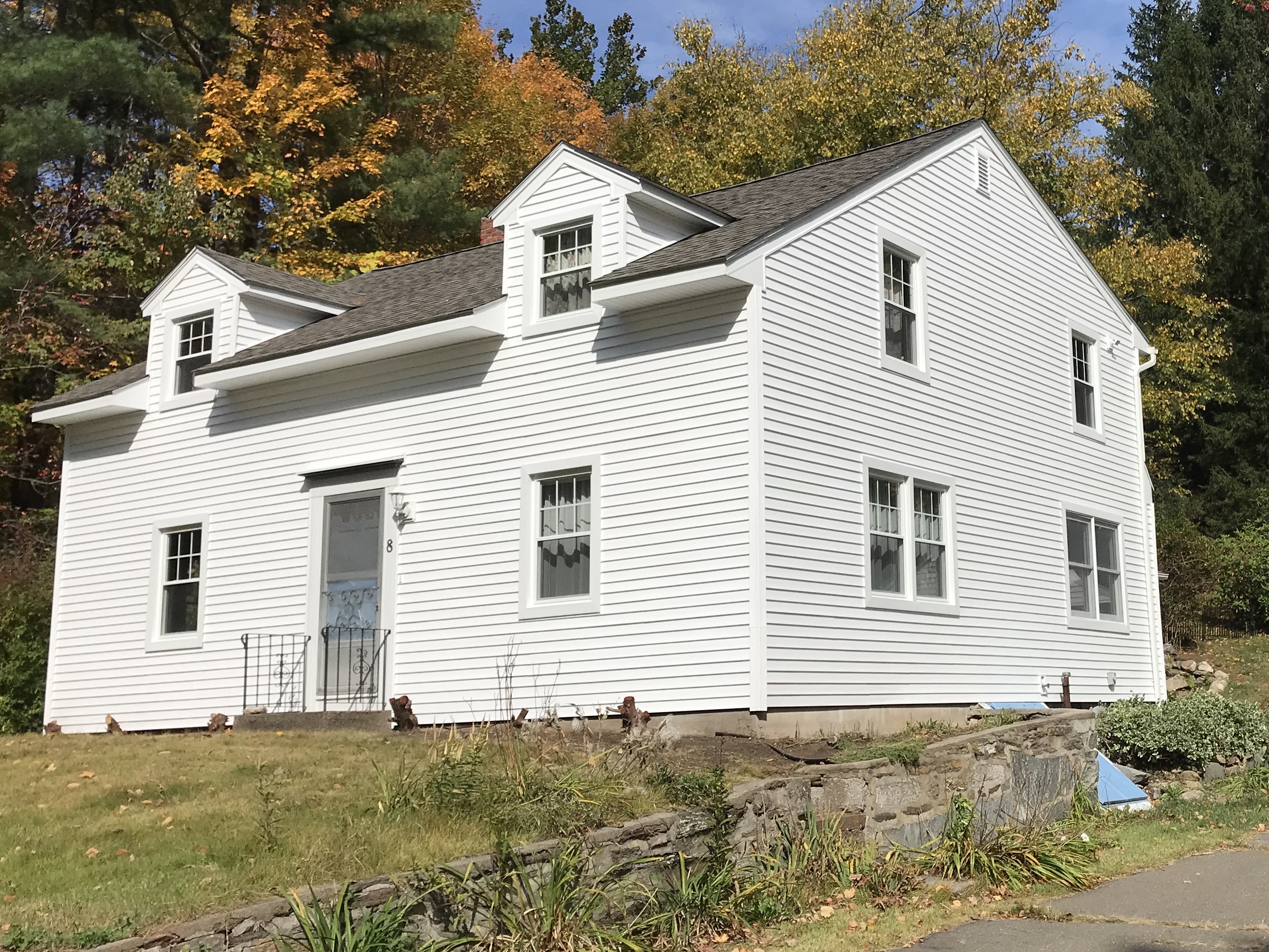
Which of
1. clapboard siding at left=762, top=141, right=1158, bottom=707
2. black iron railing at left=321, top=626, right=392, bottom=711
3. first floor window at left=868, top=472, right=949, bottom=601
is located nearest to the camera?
clapboard siding at left=762, top=141, right=1158, bottom=707

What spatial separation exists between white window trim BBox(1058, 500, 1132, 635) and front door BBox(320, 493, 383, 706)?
879 centimetres

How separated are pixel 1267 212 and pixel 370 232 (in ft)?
79.6

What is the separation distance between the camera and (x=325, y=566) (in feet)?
50.4

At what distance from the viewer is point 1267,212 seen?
3603cm

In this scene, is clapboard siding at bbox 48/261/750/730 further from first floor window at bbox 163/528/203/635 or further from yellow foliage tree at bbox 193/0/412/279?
yellow foliage tree at bbox 193/0/412/279

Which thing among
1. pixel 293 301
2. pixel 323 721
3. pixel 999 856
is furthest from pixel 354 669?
pixel 999 856

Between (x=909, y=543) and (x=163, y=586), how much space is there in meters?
9.55

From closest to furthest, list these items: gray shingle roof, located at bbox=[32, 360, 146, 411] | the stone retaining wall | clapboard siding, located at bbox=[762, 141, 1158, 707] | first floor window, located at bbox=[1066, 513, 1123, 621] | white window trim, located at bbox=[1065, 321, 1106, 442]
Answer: the stone retaining wall, clapboard siding, located at bbox=[762, 141, 1158, 707], first floor window, located at bbox=[1066, 513, 1123, 621], gray shingle roof, located at bbox=[32, 360, 146, 411], white window trim, located at bbox=[1065, 321, 1106, 442]

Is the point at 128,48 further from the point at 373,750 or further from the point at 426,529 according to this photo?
the point at 373,750

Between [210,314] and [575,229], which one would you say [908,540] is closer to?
[575,229]

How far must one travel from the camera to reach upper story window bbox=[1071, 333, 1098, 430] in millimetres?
18547

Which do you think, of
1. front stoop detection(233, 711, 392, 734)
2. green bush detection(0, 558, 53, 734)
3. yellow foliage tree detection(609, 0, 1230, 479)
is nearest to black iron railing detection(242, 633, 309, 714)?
front stoop detection(233, 711, 392, 734)

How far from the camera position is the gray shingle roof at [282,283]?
17.3 m

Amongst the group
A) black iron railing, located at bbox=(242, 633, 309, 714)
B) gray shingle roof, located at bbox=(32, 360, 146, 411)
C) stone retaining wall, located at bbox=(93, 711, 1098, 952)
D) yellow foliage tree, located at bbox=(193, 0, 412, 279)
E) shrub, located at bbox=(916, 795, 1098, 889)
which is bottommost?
shrub, located at bbox=(916, 795, 1098, 889)
